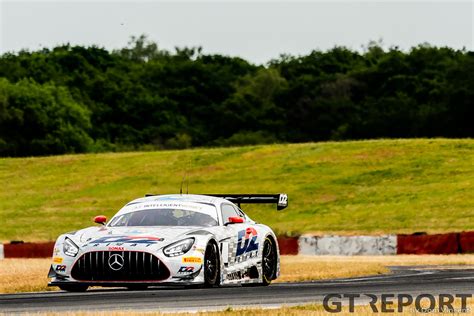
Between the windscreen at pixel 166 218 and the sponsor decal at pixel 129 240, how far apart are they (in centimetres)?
97

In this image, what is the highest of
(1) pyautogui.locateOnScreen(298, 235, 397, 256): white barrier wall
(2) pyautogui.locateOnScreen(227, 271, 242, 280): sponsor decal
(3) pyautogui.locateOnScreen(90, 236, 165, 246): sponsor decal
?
(3) pyautogui.locateOnScreen(90, 236, 165, 246): sponsor decal

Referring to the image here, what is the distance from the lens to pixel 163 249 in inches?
605

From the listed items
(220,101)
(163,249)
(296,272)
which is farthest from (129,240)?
(220,101)

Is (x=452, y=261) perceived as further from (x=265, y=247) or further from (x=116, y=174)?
(x=116, y=174)

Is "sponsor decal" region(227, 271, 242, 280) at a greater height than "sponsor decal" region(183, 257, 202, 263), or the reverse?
"sponsor decal" region(183, 257, 202, 263)

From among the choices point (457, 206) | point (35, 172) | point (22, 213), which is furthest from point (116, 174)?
point (457, 206)

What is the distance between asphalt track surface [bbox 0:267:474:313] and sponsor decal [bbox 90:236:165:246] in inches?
24.1

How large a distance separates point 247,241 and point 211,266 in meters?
1.38

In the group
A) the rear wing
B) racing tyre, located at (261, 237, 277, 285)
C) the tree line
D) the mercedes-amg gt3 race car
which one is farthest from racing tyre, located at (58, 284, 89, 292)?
the tree line

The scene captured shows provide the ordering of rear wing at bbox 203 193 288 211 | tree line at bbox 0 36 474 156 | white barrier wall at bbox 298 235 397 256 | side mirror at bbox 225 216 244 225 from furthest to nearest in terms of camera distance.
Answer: tree line at bbox 0 36 474 156 → white barrier wall at bbox 298 235 397 256 → rear wing at bbox 203 193 288 211 → side mirror at bbox 225 216 244 225

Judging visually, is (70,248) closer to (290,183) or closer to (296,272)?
(296,272)

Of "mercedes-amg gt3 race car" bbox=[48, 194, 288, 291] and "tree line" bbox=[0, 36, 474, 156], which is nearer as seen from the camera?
"mercedes-amg gt3 race car" bbox=[48, 194, 288, 291]

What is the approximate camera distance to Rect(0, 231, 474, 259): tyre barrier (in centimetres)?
3325
